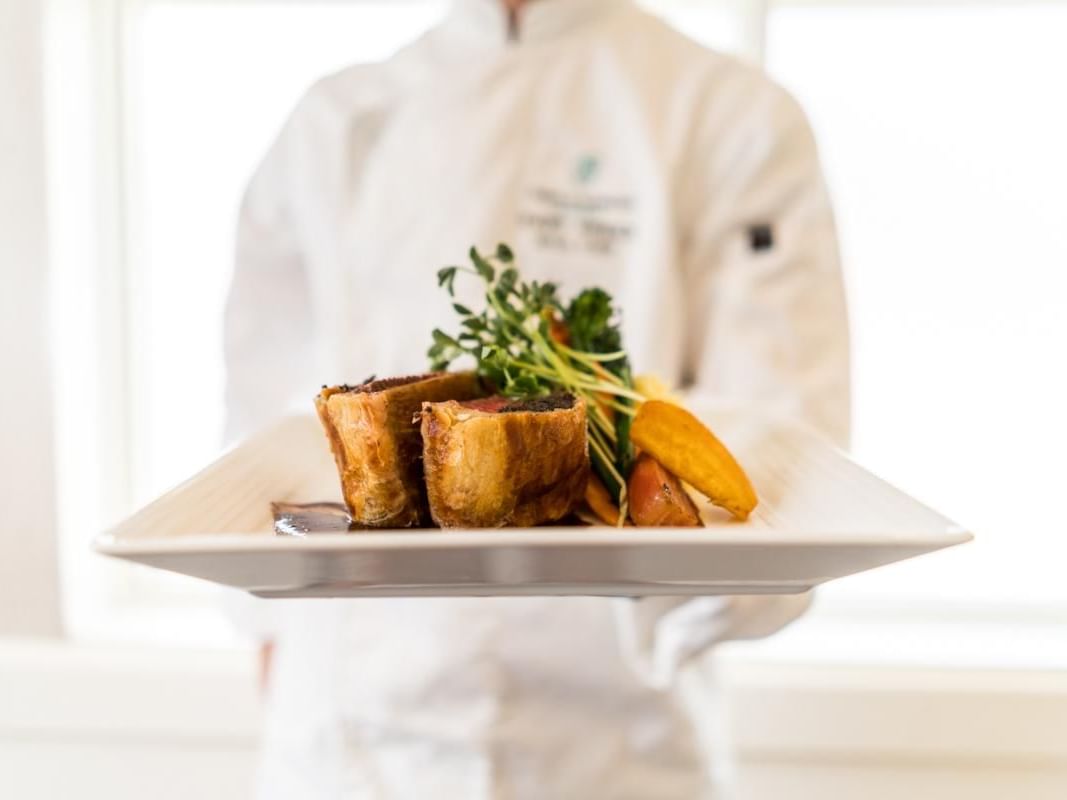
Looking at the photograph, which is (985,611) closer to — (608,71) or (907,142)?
(907,142)

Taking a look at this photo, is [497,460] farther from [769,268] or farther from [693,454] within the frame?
[769,268]

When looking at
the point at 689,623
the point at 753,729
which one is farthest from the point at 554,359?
the point at 753,729

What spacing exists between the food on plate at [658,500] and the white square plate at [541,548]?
0.12 ft

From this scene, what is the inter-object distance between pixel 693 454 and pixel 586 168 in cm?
63

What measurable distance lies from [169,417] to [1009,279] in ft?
5.90

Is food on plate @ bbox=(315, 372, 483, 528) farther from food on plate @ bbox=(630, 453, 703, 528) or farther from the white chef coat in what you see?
the white chef coat

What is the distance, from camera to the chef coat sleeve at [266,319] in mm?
1335

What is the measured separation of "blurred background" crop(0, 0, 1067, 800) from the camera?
1847 millimetres

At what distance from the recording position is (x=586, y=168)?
1.29 meters

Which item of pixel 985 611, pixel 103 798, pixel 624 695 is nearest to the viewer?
Result: pixel 624 695

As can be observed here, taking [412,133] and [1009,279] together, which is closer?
Answer: [412,133]

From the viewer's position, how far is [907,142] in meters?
2.03

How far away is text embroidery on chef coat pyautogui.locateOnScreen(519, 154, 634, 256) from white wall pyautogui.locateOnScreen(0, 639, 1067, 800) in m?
0.94

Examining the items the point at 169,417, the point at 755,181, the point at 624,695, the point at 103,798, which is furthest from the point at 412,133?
the point at 103,798
